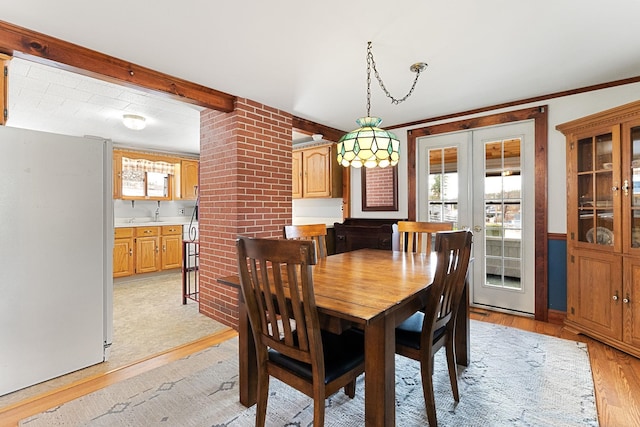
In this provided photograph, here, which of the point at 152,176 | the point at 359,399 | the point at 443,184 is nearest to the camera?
the point at 359,399

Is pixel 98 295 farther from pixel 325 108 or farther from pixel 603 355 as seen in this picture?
pixel 603 355

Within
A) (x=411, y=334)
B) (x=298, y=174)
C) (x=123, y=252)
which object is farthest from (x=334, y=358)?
(x=123, y=252)

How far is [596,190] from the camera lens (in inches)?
101

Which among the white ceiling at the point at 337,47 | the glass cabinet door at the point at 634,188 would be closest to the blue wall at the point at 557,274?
the glass cabinet door at the point at 634,188

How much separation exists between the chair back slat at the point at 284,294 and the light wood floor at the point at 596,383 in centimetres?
135

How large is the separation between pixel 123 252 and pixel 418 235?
4.24m

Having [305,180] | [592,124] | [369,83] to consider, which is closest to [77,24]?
[369,83]

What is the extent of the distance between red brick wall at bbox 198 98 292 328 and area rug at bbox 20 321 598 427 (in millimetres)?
917

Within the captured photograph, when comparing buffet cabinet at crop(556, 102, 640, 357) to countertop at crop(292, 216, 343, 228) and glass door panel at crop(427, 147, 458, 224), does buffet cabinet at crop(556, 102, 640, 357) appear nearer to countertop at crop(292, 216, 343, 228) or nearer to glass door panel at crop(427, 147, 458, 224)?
glass door panel at crop(427, 147, 458, 224)

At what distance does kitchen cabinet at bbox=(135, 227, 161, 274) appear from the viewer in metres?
4.78

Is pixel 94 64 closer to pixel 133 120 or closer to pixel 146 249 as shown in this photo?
pixel 133 120

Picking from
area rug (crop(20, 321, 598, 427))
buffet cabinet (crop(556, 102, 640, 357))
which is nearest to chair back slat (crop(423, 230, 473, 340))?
area rug (crop(20, 321, 598, 427))

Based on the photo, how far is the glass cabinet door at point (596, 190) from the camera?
247cm

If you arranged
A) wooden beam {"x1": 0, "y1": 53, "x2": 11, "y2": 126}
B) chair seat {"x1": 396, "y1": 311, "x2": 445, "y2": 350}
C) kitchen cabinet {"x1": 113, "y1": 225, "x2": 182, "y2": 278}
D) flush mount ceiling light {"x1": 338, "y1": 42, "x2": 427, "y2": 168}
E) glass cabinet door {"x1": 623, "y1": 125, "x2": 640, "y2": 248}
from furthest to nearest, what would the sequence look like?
kitchen cabinet {"x1": 113, "y1": 225, "x2": 182, "y2": 278} < glass cabinet door {"x1": 623, "y1": 125, "x2": 640, "y2": 248} < wooden beam {"x1": 0, "y1": 53, "x2": 11, "y2": 126} < flush mount ceiling light {"x1": 338, "y1": 42, "x2": 427, "y2": 168} < chair seat {"x1": 396, "y1": 311, "x2": 445, "y2": 350}
